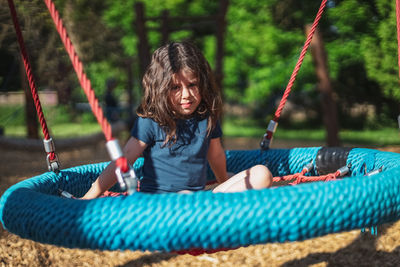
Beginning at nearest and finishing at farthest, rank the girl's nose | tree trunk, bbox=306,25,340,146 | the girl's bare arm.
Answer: the girl's nose → the girl's bare arm → tree trunk, bbox=306,25,340,146

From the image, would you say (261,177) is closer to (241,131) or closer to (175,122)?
(175,122)

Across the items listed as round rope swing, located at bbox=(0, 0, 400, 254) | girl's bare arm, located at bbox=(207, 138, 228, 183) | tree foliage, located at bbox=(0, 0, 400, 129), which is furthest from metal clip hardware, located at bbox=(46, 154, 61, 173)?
tree foliage, located at bbox=(0, 0, 400, 129)

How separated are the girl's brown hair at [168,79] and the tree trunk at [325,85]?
3474mm

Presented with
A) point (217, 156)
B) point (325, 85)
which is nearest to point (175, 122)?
point (217, 156)

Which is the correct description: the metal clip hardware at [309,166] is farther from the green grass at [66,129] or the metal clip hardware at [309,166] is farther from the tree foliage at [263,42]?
the green grass at [66,129]

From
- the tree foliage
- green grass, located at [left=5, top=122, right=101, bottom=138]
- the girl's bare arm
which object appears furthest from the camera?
green grass, located at [left=5, top=122, right=101, bottom=138]

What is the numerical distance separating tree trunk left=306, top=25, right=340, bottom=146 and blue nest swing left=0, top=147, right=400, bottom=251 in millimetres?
3947

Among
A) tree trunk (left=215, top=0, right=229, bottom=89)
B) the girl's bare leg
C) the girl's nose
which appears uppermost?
tree trunk (left=215, top=0, right=229, bottom=89)

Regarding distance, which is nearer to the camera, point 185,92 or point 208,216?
point 208,216

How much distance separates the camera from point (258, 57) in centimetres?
930

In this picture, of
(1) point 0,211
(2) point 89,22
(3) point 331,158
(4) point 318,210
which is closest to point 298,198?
(4) point 318,210

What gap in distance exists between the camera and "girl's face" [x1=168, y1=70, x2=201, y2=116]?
1.45m

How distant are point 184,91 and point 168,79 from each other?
0.23ft

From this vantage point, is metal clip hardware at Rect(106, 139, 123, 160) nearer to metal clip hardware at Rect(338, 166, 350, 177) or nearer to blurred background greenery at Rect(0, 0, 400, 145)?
metal clip hardware at Rect(338, 166, 350, 177)
